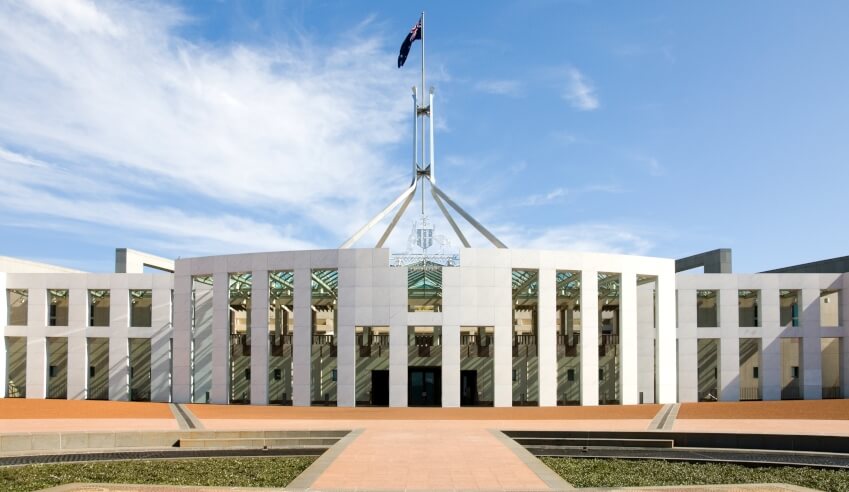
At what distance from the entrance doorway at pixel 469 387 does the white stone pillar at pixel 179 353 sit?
17.3 metres

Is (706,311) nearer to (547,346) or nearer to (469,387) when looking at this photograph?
(547,346)

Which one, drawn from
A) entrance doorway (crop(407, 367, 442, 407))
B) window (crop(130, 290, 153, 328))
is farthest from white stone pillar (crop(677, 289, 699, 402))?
window (crop(130, 290, 153, 328))

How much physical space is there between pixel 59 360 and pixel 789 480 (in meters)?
52.5

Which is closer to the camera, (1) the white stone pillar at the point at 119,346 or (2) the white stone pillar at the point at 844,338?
(1) the white stone pillar at the point at 119,346

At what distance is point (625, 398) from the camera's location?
145ft

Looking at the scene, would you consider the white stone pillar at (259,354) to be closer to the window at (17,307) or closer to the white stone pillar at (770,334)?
→ the window at (17,307)

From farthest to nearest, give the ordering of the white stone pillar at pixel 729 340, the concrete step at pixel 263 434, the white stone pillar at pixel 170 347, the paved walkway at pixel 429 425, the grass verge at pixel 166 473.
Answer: the white stone pillar at pixel 729 340, the white stone pillar at pixel 170 347, the concrete step at pixel 263 434, the grass verge at pixel 166 473, the paved walkway at pixel 429 425

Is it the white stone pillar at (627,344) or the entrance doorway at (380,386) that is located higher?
the white stone pillar at (627,344)

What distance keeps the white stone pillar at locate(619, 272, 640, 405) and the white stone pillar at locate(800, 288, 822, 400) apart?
14.2 m

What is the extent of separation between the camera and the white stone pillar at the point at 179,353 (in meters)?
46.9

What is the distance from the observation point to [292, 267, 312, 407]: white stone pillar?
4269cm

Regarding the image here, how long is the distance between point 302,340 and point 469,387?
38.6 ft

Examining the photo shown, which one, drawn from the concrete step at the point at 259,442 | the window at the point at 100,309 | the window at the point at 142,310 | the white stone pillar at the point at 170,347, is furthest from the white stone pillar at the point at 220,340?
the concrete step at the point at 259,442

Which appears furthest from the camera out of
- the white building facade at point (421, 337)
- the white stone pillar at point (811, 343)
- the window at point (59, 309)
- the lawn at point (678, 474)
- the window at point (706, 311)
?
the window at point (706, 311)
